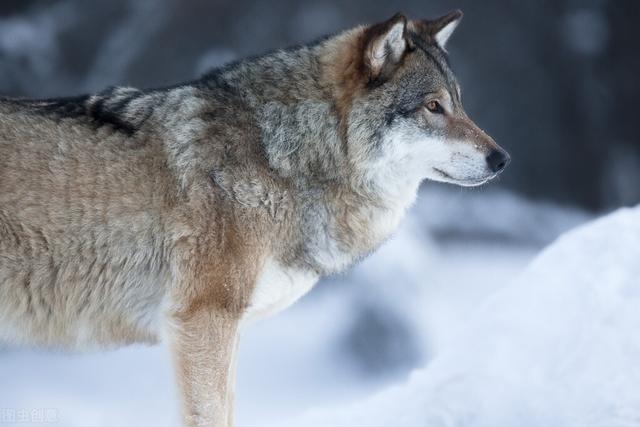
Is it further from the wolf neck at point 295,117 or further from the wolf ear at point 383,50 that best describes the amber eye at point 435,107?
the wolf neck at point 295,117

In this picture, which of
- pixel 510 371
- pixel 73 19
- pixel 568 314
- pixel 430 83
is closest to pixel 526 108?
pixel 568 314

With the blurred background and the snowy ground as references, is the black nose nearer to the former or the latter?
the snowy ground

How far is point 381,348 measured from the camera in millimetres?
5996

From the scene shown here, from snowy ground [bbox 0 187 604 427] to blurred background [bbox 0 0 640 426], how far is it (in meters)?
0.01

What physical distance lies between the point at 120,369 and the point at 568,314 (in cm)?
309

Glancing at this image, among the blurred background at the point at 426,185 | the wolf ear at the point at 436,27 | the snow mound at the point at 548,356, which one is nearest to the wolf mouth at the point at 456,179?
the wolf ear at the point at 436,27

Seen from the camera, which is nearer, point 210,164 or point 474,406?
point 210,164

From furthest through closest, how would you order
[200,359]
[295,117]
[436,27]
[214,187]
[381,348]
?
[381,348]
[436,27]
[295,117]
[214,187]
[200,359]

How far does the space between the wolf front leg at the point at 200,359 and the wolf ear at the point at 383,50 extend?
121cm

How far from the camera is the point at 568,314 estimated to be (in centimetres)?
434

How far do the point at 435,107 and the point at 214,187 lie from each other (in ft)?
3.30

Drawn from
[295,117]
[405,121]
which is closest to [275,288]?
[295,117]

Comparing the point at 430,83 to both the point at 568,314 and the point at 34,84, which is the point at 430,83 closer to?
the point at 568,314

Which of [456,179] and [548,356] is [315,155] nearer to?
[456,179]
